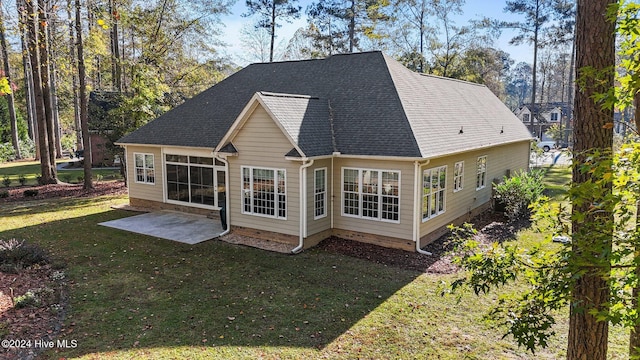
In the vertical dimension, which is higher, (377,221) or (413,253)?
(377,221)

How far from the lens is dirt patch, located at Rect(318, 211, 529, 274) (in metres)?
10.9

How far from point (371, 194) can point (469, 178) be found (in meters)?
5.13

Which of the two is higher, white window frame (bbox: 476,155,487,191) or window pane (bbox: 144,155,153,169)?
window pane (bbox: 144,155,153,169)

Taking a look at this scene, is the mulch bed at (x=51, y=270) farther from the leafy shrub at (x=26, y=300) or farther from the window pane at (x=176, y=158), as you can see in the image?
the window pane at (x=176, y=158)

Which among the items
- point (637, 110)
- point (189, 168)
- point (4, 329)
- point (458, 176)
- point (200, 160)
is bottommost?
point (4, 329)

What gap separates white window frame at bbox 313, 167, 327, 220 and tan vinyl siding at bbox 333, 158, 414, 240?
0.35 metres

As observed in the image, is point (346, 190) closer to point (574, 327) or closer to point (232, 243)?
point (232, 243)

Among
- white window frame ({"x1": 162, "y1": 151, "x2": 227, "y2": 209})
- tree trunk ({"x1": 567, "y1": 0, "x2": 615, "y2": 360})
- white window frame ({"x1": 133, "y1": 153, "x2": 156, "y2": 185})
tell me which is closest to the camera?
tree trunk ({"x1": 567, "y1": 0, "x2": 615, "y2": 360})

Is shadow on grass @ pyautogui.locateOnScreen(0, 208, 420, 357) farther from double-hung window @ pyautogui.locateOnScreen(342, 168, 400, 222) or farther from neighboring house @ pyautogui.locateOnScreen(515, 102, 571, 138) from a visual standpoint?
neighboring house @ pyautogui.locateOnScreen(515, 102, 571, 138)

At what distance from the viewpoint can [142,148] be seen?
1725cm

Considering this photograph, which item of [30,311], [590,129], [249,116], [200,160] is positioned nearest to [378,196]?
[249,116]

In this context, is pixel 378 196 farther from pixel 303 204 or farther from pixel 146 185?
pixel 146 185

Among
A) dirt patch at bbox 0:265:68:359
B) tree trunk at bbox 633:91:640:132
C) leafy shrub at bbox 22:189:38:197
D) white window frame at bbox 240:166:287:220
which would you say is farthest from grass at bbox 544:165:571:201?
leafy shrub at bbox 22:189:38:197

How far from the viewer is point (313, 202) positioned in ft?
40.4
